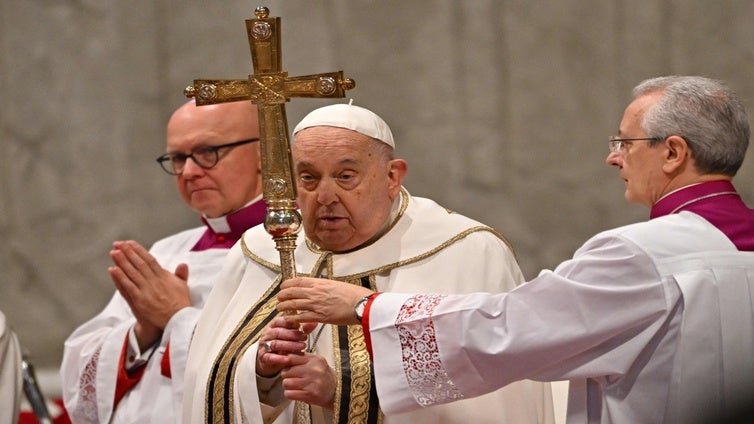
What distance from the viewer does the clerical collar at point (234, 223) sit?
5602 mm

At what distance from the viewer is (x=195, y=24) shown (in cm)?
740

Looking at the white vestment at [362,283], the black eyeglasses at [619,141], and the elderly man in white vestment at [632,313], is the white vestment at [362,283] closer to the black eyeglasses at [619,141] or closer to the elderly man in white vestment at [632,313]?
the elderly man in white vestment at [632,313]

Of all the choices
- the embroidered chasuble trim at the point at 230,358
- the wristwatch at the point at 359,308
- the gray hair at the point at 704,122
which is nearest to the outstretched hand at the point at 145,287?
the embroidered chasuble trim at the point at 230,358

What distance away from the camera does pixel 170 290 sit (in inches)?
207

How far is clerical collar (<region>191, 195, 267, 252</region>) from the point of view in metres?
5.60

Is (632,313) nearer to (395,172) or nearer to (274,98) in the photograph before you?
(395,172)

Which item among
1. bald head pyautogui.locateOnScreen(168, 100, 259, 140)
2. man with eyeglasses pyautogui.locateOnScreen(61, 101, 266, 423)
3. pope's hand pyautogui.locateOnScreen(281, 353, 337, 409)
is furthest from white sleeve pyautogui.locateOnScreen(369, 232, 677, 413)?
bald head pyautogui.locateOnScreen(168, 100, 259, 140)

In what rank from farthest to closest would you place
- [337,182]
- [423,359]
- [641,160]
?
A: [337,182] < [641,160] < [423,359]

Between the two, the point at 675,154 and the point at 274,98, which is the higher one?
the point at 274,98

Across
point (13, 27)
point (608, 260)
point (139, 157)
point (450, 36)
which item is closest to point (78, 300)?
point (139, 157)

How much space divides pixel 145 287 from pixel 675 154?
7.91 ft

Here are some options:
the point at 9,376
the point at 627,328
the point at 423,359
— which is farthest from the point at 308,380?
the point at 9,376

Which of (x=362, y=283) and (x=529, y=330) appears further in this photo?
(x=362, y=283)

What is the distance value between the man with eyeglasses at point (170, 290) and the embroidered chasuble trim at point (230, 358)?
81cm
